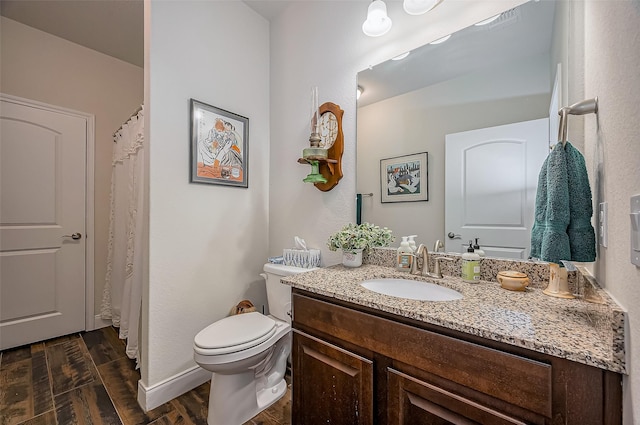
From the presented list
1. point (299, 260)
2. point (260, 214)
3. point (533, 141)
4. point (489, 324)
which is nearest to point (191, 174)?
point (260, 214)

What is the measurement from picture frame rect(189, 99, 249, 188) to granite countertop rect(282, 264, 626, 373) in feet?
3.46

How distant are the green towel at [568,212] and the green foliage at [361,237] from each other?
787 mm

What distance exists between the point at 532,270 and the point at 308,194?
132cm

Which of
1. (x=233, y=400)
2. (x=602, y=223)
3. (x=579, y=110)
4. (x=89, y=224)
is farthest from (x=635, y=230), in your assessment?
(x=89, y=224)

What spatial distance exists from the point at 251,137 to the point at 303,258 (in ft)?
3.42

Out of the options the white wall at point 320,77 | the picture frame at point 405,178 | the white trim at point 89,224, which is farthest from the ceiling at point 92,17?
the picture frame at point 405,178

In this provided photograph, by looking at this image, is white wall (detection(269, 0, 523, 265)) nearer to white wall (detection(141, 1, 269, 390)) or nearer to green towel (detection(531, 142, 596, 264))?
white wall (detection(141, 1, 269, 390))

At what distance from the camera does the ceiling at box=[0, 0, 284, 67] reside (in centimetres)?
204

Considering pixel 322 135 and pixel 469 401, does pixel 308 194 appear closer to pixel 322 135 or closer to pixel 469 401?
pixel 322 135

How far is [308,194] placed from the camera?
1919 mm

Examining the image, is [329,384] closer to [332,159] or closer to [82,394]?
[332,159]

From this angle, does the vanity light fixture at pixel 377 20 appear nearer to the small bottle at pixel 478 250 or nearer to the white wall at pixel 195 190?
the white wall at pixel 195 190

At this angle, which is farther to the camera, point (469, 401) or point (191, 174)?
point (191, 174)

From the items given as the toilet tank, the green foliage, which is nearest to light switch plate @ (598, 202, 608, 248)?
the green foliage
